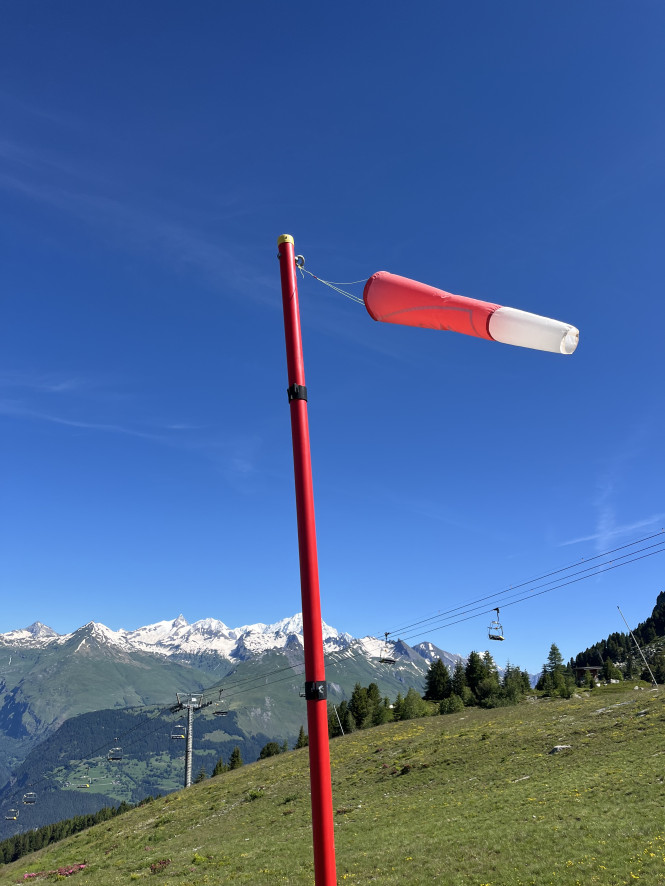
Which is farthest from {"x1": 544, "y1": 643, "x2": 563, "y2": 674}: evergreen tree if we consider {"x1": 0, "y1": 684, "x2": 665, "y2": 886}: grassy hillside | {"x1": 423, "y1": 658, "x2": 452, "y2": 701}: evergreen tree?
{"x1": 0, "y1": 684, "x2": 665, "y2": 886}: grassy hillside

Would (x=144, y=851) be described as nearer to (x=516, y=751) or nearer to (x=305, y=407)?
(x=516, y=751)

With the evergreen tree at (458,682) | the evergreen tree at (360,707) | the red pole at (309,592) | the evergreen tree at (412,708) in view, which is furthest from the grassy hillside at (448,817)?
the evergreen tree at (360,707)

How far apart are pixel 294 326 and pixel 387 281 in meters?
1.38

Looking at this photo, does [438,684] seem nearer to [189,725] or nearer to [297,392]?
[189,725]

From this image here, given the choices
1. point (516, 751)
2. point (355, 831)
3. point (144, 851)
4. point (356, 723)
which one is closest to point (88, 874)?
point (144, 851)

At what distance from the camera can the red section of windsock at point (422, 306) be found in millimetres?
7105

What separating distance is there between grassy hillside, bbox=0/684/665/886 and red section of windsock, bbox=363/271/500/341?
67.9ft

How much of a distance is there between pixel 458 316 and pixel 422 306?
468 mm

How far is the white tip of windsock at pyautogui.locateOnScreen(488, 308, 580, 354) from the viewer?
265 inches

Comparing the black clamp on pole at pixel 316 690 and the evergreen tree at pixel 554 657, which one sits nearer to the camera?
the black clamp on pole at pixel 316 690

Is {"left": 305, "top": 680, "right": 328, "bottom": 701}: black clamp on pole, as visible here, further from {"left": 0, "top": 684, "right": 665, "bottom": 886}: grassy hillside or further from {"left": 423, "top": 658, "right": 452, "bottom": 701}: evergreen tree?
{"left": 423, "top": 658, "right": 452, "bottom": 701}: evergreen tree

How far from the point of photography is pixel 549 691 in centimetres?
10806

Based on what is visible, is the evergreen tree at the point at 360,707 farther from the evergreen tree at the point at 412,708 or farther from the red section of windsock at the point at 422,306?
the red section of windsock at the point at 422,306

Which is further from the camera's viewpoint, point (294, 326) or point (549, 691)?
point (549, 691)
